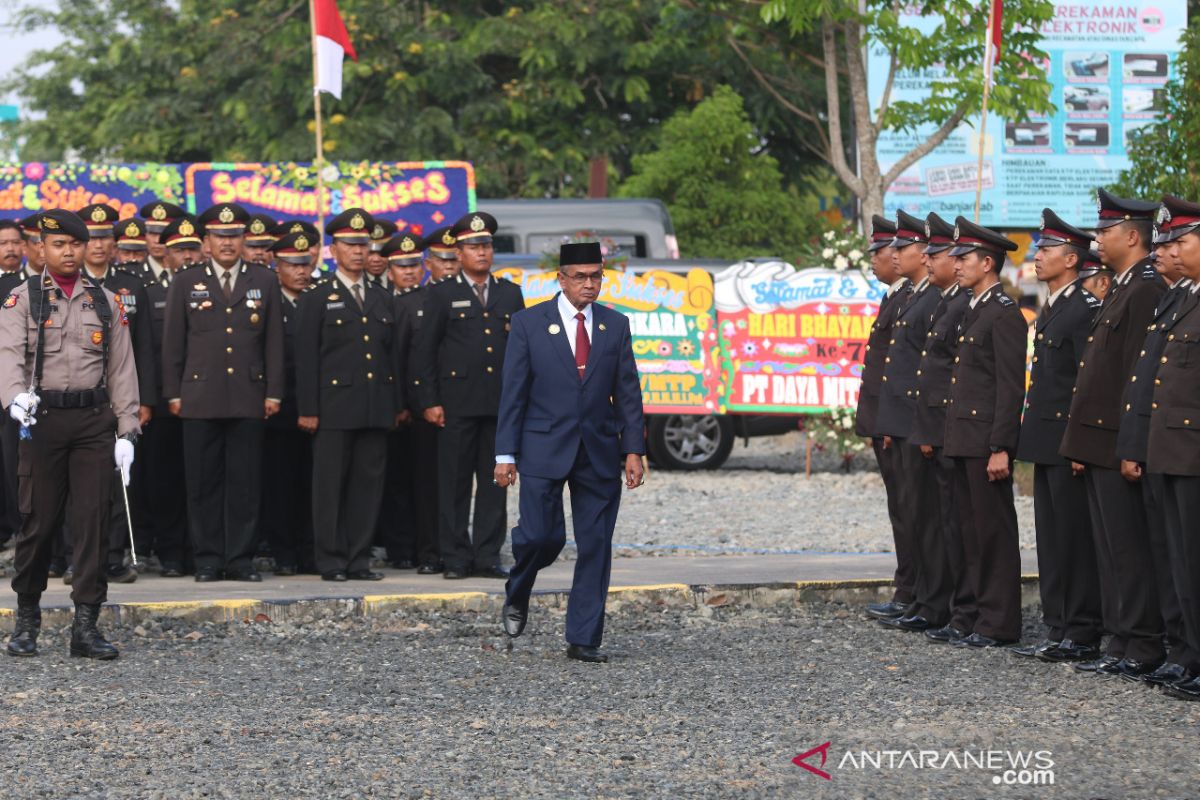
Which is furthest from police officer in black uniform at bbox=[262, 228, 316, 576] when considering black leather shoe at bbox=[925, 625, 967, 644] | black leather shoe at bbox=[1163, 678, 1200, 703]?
black leather shoe at bbox=[1163, 678, 1200, 703]

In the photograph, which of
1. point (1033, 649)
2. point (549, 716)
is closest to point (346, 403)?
point (549, 716)

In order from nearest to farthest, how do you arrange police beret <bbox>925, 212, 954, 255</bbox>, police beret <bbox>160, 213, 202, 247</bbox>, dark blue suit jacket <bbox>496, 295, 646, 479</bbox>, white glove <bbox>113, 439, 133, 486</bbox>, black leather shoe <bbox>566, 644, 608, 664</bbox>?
white glove <bbox>113, 439, 133, 486</bbox>, black leather shoe <bbox>566, 644, 608, 664</bbox>, dark blue suit jacket <bbox>496, 295, 646, 479</bbox>, police beret <bbox>925, 212, 954, 255</bbox>, police beret <bbox>160, 213, 202, 247</bbox>

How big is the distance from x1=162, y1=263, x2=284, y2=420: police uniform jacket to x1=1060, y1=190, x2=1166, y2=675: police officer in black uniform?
499cm

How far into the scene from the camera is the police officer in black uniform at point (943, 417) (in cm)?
1045

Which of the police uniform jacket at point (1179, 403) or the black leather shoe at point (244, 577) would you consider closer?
the police uniform jacket at point (1179, 403)

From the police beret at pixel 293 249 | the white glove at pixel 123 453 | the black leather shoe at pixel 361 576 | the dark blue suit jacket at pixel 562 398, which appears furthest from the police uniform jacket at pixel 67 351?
the police beret at pixel 293 249

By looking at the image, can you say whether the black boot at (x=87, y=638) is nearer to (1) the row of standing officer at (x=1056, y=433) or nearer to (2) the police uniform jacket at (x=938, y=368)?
(1) the row of standing officer at (x=1056, y=433)

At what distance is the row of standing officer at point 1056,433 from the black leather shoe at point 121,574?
171 inches

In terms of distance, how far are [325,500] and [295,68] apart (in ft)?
65.8

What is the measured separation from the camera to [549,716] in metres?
8.17

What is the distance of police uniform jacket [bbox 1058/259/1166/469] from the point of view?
30.3ft

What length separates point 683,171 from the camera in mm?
27328

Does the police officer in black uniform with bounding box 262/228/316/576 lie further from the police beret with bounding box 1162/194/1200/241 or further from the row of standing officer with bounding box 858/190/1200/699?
the police beret with bounding box 1162/194/1200/241

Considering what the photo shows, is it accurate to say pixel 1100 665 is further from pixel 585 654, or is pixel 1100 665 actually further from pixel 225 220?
pixel 225 220
